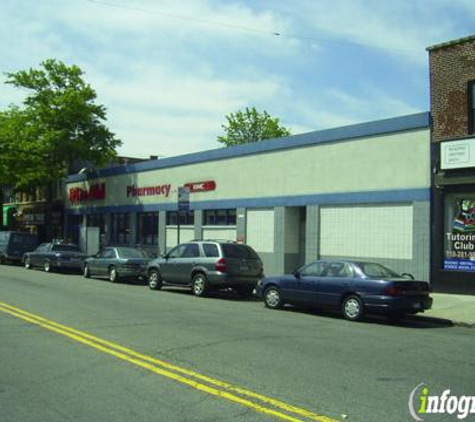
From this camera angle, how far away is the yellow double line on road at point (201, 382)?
5987mm

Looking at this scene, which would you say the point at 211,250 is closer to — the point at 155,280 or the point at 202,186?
the point at 155,280

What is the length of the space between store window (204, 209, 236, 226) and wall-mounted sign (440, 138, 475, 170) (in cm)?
1111

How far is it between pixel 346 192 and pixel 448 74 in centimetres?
531

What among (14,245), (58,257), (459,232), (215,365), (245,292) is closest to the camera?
(215,365)

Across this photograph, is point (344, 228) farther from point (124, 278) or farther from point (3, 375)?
point (3, 375)

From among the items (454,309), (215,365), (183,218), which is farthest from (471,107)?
(183,218)

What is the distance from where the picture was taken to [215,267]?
61.2 ft

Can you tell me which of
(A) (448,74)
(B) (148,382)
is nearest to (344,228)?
(A) (448,74)

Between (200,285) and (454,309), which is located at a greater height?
(200,285)

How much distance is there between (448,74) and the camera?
19375 mm

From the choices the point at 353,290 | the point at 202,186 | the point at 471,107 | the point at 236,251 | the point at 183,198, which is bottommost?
the point at 353,290

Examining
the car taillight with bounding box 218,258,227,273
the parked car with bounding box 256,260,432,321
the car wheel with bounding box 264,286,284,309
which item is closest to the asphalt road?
the parked car with bounding box 256,260,432,321

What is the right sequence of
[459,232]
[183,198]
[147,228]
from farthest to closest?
[147,228] < [183,198] < [459,232]

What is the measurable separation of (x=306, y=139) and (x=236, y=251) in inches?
276
